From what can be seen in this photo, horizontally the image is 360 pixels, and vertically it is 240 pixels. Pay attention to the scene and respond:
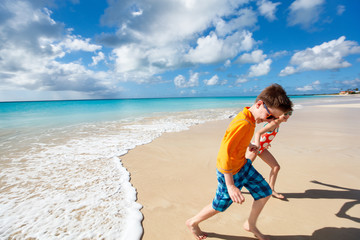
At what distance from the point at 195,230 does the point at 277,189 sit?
1899 mm

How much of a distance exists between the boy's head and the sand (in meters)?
1.58

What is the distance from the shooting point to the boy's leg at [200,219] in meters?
1.94

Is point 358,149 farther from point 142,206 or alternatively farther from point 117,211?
point 117,211

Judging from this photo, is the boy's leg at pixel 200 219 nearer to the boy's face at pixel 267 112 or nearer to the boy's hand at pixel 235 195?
the boy's hand at pixel 235 195

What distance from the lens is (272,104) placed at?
173 cm

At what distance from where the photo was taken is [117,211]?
2746 mm

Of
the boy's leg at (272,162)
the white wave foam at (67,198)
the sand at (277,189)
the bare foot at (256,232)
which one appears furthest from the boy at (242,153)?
the white wave foam at (67,198)

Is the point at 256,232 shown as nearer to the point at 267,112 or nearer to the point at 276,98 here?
the point at 267,112

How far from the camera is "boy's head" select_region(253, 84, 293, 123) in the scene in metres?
1.72

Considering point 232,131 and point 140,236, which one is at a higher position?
point 232,131

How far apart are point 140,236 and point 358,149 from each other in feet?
20.4

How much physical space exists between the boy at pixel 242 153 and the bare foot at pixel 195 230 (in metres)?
0.15

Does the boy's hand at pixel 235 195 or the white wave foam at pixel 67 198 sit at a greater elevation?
the boy's hand at pixel 235 195

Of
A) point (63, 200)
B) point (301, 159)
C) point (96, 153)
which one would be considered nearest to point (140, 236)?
point (63, 200)
